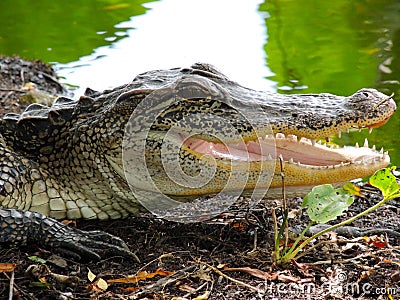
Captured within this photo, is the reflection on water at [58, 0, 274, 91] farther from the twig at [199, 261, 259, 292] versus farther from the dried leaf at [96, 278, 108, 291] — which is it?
the dried leaf at [96, 278, 108, 291]

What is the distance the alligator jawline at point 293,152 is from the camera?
12.7 feet

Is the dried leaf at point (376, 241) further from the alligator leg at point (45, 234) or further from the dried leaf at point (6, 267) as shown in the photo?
the dried leaf at point (6, 267)

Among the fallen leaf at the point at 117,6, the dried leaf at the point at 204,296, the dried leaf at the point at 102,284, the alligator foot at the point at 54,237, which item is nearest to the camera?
the dried leaf at the point at 204,296

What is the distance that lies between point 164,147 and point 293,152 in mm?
735

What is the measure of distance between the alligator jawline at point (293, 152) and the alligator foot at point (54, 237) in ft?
2.35

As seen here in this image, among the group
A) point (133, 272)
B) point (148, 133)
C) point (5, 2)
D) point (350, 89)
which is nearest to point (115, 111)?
point (148, 133)

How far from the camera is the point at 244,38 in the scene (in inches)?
359

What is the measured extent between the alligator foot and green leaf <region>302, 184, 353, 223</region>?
0.96 metres

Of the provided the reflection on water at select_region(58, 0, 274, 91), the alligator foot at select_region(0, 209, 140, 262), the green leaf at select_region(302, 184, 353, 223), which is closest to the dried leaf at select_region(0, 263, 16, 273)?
the alligator foot at select_region(0, 209, 140, 262)

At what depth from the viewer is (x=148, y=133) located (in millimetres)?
3977

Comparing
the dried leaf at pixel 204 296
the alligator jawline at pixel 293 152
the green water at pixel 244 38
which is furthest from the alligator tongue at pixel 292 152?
the green water at pixel 244 38

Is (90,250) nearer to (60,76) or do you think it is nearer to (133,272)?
(133,272)

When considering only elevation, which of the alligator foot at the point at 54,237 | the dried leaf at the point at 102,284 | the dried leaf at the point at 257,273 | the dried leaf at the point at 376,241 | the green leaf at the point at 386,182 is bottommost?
the dried leaf at the point at 376,241

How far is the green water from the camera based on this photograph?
7922mm
